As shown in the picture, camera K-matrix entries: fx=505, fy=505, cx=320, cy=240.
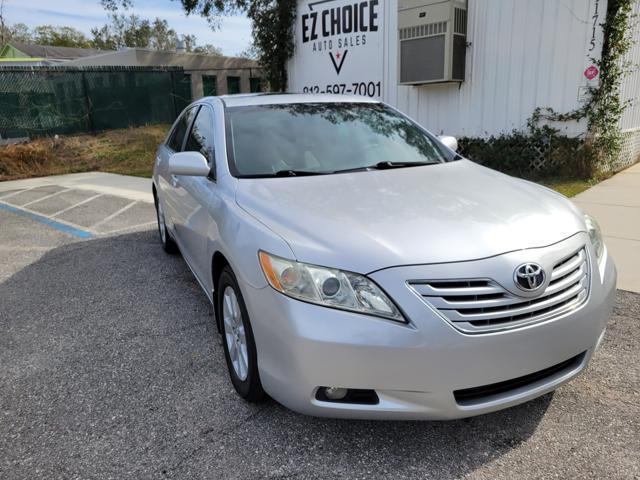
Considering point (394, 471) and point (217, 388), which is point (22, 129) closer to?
point (217, 388)

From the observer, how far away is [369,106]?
404 centimetres

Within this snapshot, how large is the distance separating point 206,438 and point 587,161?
7.86m

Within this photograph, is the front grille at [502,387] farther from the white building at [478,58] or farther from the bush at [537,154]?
the white building at [478,58]

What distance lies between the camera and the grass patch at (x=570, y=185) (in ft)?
24.5

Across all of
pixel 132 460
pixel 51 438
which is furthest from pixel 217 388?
pixel 51 438

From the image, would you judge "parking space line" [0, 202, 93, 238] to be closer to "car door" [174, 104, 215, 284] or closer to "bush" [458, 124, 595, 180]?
"car door" [174, 104, 215, 284]

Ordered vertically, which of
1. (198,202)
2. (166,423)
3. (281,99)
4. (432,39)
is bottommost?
(166,423)

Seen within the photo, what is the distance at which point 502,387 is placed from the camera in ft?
7.02

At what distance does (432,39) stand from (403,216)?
7.87 m

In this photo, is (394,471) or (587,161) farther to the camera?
(587,161)

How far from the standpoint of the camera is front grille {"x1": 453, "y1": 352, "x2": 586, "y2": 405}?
208 cm

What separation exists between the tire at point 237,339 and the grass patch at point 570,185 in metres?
6.10

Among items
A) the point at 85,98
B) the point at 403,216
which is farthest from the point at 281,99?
the point at 85,98

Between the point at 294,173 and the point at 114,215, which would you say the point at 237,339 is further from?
the point at 114,215
